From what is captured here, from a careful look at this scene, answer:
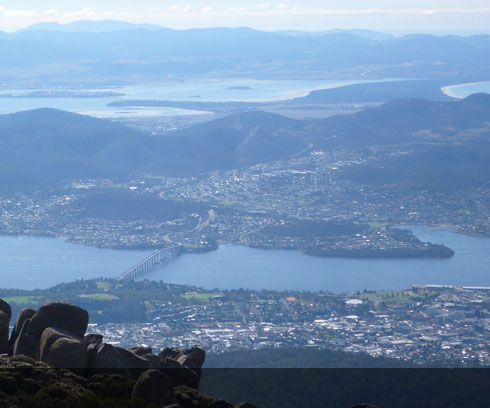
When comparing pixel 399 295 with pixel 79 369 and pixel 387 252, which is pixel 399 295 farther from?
pixel 79 369

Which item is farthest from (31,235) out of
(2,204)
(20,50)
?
(20,50)

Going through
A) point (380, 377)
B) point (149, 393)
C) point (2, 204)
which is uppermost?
point (149, 393)

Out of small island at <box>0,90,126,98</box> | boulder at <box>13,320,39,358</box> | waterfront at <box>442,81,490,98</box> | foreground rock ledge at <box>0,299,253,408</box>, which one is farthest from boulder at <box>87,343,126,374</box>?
small island at <box>0,90,126,98</box>

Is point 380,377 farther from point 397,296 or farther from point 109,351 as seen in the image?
point 397,296

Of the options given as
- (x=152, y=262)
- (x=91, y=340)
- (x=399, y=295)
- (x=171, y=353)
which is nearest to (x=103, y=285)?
(x=152, y=262)

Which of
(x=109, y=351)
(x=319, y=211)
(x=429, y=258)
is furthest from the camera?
(x=319, y=211)

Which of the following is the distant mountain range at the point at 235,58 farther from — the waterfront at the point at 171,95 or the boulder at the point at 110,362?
the boulder at the point at 110,362
